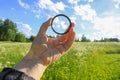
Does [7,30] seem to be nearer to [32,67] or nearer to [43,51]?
[43,51]

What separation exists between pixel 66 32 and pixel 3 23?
136ft

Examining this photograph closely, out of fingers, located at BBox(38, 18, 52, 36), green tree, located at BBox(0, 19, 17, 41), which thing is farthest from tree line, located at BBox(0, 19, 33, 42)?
fingers, located at BBox(38, 18, 52, 36)

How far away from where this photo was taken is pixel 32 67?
1.55 m

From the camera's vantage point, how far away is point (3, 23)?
42562 millimetres

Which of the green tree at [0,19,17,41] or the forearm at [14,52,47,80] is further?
the green tree at [0,19,17,41]

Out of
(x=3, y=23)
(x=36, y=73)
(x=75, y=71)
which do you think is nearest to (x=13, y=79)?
(x=36, y=73)

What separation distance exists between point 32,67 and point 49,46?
0.23 m

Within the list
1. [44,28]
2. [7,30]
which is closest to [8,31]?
[7,30]

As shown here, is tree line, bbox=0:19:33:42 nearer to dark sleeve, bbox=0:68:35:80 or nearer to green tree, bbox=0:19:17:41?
green tree, bbox=0:19:17:41

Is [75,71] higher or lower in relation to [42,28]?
lower

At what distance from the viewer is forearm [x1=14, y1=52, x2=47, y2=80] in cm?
151

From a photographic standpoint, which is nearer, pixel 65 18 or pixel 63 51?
pixel 63 51

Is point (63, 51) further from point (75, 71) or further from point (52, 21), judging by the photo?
point (75, 71)

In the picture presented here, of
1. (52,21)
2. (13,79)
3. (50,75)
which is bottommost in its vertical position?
Answer: (50,75)
